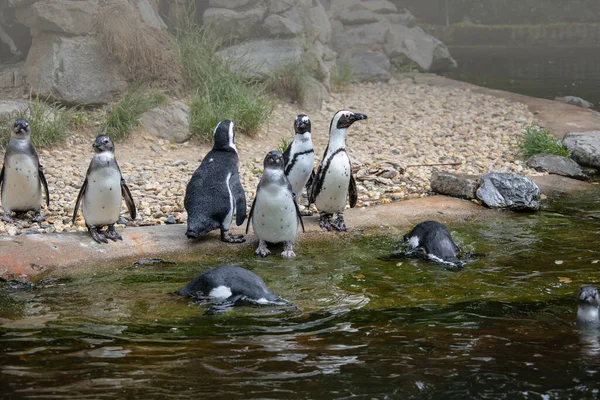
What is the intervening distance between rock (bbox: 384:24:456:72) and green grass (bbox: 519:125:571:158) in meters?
6.91

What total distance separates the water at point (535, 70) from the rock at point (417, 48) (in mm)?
330

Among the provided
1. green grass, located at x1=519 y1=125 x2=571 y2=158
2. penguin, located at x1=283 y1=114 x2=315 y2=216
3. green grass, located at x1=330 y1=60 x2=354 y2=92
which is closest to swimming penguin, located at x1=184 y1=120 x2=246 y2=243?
penguin, located at x1=283 y1=114 x2=315 y2=216

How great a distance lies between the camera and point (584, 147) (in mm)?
8570

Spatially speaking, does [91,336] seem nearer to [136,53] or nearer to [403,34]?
[136,53]

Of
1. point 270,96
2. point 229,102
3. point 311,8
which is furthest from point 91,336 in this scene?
point 311,8

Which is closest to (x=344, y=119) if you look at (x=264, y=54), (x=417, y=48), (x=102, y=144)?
(x=102, y=144)

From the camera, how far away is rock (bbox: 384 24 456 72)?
51.3 ft

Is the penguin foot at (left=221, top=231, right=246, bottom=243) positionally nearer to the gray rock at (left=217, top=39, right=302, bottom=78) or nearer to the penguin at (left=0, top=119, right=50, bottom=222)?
the penguin at (left=0, top=119, right=50, bottom=222)

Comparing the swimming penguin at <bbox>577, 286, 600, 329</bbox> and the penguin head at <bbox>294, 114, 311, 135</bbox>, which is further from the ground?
the penguin head at <bbox>294, 114, 311, 135</bbox>

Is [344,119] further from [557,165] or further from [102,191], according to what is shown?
[557,165]

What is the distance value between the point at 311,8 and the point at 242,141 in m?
5.24

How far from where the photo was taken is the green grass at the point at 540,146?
855cm

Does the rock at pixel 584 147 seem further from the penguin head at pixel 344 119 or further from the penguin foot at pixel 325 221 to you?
the penguin foot at pixel 325 221

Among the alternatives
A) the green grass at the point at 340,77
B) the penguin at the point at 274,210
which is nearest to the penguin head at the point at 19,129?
the penguin at the point at 274,210
